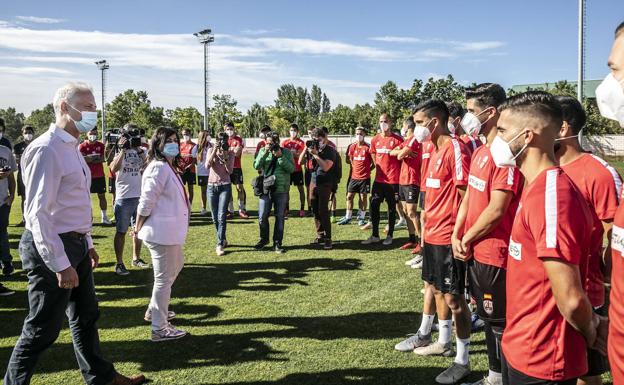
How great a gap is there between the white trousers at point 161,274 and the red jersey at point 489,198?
2.89 metres

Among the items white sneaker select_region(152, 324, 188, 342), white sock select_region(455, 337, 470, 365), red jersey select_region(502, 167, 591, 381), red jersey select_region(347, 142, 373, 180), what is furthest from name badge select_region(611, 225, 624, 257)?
red jersey select_region(347, 142, 373, 180)

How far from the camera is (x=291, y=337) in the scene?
15.7ft

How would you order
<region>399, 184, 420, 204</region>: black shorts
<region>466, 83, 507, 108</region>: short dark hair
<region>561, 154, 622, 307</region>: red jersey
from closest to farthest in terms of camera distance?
1. <region>561, 154, 622, 307</region>: red jersey
2. <region>466, 83, 507, 108</region>: short dark hair
3. <region>399, 184, 420, 204</region>: black shorts

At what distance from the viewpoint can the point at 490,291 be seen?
319 centimetres

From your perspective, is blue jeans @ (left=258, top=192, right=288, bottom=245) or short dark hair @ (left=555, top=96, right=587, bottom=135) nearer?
short dark hair @ (left=555, top=96, right=587, bottom=135)

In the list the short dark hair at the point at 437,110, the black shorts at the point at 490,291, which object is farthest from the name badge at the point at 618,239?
the short dark hair at the point at 437,110

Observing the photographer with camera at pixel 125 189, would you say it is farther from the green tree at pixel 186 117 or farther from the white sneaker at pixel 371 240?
the green tree at pixel 186 117

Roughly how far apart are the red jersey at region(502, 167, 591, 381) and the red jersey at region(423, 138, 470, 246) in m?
1.86

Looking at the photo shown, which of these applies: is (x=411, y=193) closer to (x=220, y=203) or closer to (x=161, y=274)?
(x=220, y=203)

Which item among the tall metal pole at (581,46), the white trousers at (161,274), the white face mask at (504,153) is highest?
the tall metal pole at (581,46)

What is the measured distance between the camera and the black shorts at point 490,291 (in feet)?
10.2

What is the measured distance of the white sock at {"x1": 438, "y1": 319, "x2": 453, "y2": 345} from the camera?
4.23 metres

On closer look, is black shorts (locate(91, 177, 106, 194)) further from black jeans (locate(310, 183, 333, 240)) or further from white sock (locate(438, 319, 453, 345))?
white sock (locate(438, 319, 453, 345))

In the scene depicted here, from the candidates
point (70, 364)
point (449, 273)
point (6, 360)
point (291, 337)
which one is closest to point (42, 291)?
point (70, 364)
